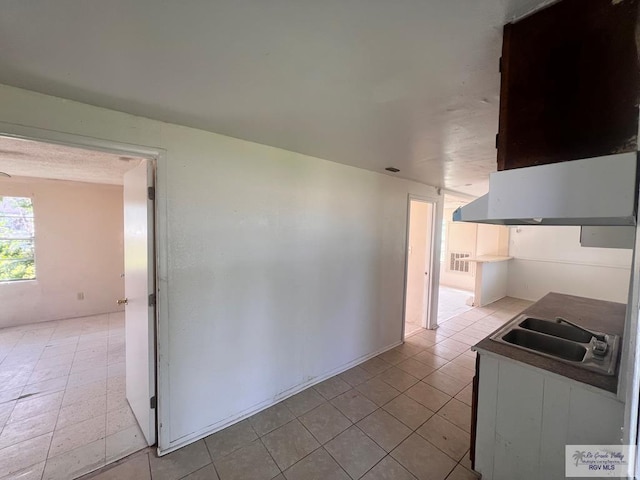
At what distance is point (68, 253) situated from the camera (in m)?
4.46

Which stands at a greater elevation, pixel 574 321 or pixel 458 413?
pixel 574 321

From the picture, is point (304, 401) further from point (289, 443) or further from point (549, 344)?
point (549, 344)

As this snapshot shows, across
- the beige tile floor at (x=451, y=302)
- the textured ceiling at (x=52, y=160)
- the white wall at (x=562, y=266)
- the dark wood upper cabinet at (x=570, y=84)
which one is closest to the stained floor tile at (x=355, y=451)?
the dark wood upper cabinet at (x=570, y=84)

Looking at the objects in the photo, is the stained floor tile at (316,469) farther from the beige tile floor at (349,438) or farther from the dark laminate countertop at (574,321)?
the dark laminate countertop at (574,321)

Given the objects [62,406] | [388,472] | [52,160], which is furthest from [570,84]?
[52,160]

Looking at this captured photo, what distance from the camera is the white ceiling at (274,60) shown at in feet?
2.66

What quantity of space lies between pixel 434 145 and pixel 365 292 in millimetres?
1766

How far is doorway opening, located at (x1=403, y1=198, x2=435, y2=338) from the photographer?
4.10 meters

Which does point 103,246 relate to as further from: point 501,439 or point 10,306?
point 501,439

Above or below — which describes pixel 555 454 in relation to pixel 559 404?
below

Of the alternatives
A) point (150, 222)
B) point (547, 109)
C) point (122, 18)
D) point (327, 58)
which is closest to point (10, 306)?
point (150, 222)

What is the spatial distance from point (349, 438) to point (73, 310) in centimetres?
518

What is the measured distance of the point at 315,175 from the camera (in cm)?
253

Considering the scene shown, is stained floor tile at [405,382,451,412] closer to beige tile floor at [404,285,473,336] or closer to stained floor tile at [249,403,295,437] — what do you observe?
stained floor tile at [249,403,295,437]
